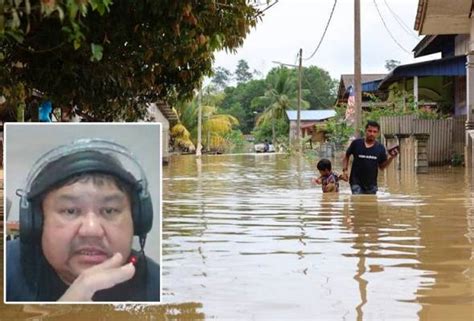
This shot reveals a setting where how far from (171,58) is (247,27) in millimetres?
857

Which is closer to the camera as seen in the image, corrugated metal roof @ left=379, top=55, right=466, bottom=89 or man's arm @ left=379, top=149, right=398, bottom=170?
man's arm @ left=379, top=149, right=398, bottom=170

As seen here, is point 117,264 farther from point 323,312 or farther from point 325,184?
point 325,184

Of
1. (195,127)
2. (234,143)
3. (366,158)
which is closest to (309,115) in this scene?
(234,143)

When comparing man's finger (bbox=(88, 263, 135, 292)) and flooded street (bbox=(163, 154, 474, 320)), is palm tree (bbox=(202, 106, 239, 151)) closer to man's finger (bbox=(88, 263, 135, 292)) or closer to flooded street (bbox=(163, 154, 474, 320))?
flooded street (bbox=(163, 154, 474, 320))

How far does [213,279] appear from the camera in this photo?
5.98 m

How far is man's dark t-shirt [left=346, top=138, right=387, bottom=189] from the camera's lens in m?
11.9

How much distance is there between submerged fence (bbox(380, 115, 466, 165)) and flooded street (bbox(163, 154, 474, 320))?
1161 cm

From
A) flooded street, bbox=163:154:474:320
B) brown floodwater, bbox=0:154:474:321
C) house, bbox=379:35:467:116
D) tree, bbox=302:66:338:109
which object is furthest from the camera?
tree, bbox=302:66:338:109

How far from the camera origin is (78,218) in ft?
11.8

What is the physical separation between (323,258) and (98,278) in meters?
3.59

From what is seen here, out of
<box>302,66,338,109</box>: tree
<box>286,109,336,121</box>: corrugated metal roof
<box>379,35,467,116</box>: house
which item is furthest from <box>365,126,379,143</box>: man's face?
<box>302,66,338,109</box>: tree

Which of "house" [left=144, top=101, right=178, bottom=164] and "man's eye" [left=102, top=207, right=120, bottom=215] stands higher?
"house" [left=144, top=101, right=178, bottom=164]

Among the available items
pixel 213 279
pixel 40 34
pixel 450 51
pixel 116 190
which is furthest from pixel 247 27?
pixel 450 51

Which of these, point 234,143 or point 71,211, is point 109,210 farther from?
point 234,143
